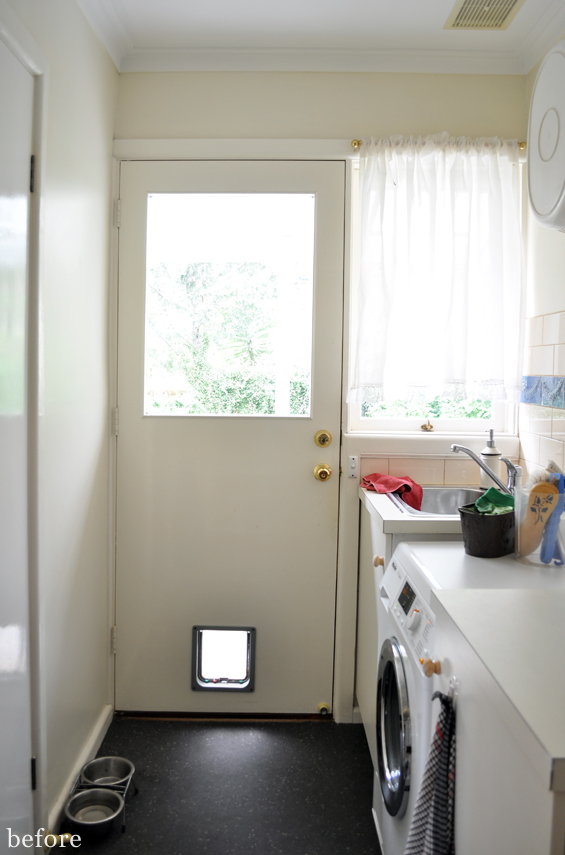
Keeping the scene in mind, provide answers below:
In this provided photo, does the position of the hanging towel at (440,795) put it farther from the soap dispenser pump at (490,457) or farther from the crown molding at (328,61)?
the crown molding at (328,61)

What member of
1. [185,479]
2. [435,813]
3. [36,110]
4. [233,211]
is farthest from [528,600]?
[233,211]

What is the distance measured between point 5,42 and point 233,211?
1051 millimetres

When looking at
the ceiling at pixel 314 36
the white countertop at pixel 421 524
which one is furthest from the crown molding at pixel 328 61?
the white countertop at pixel 421 524

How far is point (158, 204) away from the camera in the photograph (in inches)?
92.1

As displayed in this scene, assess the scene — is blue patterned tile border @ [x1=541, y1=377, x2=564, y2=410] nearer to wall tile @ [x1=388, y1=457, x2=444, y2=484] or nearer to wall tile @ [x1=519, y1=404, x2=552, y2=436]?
wall tile @ [x1=519, y1=404, x2=552, y2=436]

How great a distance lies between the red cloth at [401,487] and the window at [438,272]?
0.93 feet

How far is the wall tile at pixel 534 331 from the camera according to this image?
2174 mm

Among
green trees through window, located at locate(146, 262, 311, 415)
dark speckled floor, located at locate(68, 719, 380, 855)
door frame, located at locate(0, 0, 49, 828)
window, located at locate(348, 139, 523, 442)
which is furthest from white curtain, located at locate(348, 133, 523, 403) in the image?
dark speckled floor, located at locate(68, 719, 380, 855)

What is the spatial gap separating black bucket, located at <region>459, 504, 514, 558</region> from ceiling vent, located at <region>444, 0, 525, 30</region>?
1.59m

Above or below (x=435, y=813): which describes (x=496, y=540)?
above

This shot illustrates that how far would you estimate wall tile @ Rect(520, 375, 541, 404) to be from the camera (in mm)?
2170

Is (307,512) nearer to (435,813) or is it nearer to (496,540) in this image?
(496,540)

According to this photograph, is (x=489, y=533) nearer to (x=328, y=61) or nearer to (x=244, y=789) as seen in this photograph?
Result: (x=244, y=789)

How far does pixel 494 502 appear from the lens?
1704 millimetres
